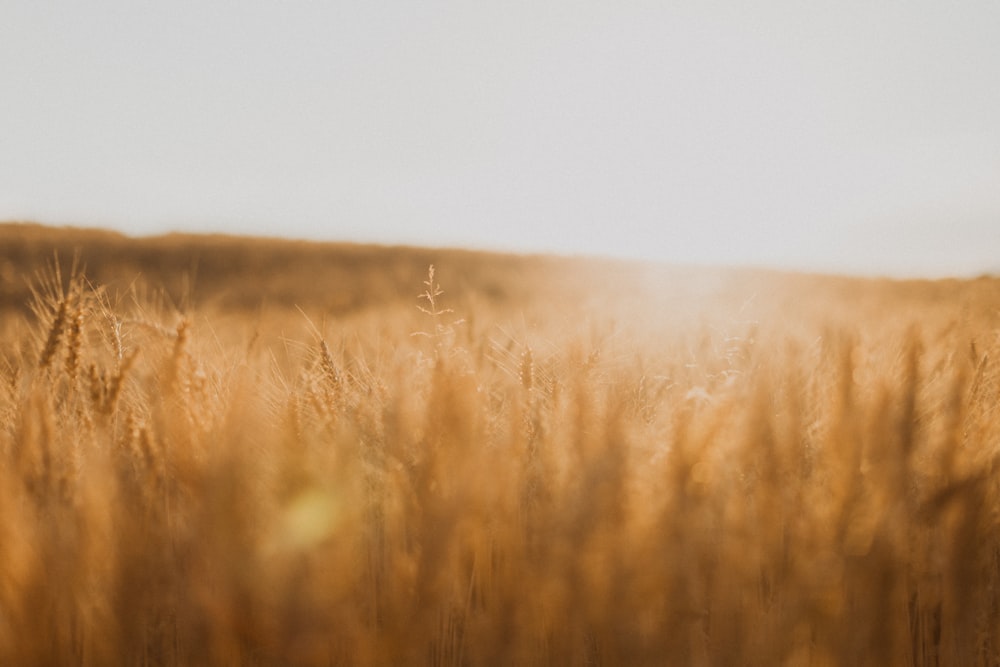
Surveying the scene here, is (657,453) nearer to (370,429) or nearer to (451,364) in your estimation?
(451,364)

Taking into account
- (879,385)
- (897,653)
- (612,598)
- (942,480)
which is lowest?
(897,653)

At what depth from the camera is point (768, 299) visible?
2666 mm

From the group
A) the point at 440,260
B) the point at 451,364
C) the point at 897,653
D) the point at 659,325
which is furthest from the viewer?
the point at 440,260

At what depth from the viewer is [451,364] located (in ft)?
3.36

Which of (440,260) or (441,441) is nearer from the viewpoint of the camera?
(441,441)

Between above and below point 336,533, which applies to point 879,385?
above

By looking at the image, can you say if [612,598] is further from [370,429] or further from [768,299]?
[768,299]

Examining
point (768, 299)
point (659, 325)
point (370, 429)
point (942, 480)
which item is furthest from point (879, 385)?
point (659, 325)

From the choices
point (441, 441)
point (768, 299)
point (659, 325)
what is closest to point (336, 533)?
point (441, 441)

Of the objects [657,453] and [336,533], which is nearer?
[336,533]

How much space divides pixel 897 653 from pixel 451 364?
797 millimetres

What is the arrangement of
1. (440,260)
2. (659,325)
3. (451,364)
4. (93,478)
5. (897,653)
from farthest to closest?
(440,260), (659,325), (897,653), (451,364), (93,478)

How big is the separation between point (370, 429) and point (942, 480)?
89 centimetres

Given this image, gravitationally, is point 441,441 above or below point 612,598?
above
